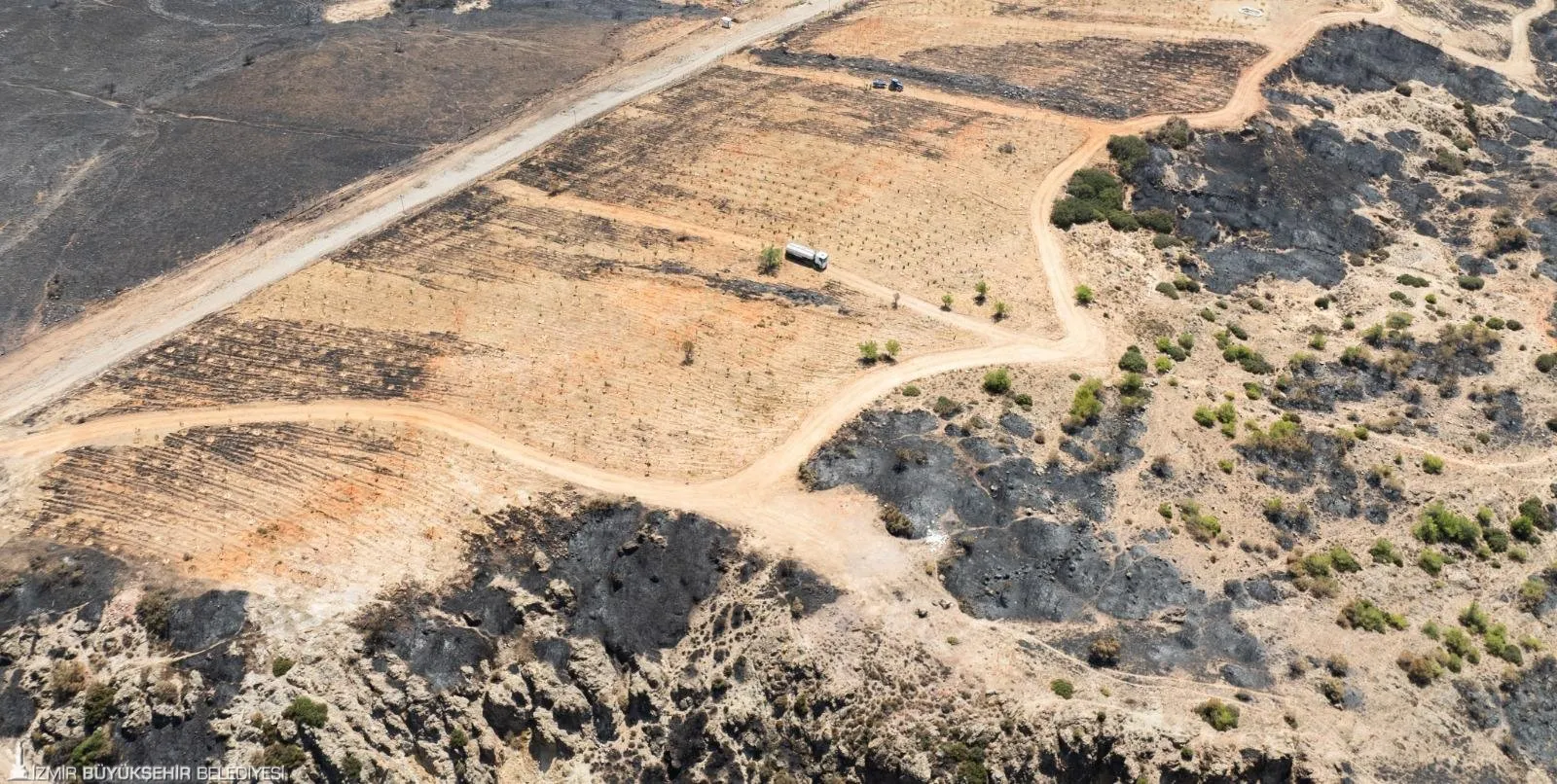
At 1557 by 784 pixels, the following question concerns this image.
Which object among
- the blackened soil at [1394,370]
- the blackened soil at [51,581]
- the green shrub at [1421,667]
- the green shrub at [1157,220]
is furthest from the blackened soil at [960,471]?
the blackened soil at [51,581]

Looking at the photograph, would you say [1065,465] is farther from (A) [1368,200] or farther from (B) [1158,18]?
(B) [1158,18]

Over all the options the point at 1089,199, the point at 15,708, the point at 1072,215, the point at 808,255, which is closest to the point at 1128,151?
the point at 1089,199

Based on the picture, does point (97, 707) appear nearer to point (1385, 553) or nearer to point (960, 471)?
point (960, 471)

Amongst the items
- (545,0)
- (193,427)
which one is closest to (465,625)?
(193,427)

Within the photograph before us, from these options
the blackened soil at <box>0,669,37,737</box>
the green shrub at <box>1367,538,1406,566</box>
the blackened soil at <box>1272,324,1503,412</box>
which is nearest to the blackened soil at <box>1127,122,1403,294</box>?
the blackened soil at <box>1272,324,1503,412</box>

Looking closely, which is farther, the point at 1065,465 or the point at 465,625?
the point at 1065,465

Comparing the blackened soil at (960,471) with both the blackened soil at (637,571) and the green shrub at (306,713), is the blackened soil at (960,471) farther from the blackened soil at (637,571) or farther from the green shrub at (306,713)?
the green shrub at (306,713)

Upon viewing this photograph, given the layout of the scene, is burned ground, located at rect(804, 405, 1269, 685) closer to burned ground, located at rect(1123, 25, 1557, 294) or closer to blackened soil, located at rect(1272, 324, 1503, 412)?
blackened soil, located at rect(1272, 324, 1503, 412)
